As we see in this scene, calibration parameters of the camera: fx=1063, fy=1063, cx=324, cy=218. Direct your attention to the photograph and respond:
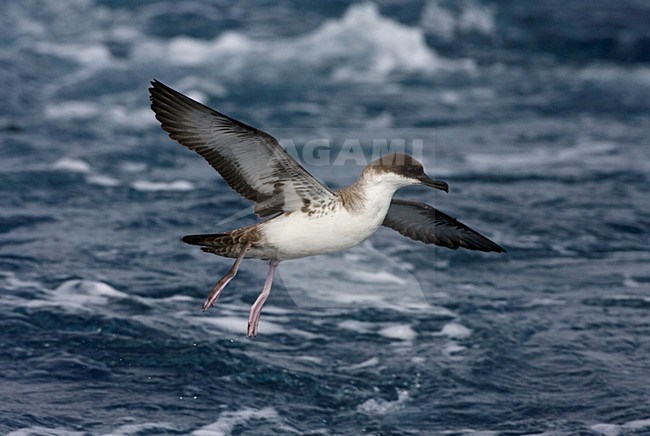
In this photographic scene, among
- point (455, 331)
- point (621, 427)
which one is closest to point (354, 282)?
point (455, 331)

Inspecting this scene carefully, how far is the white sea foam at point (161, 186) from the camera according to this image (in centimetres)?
1239

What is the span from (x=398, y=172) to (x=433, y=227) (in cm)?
166

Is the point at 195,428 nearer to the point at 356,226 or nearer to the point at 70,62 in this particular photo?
the point at 356,226

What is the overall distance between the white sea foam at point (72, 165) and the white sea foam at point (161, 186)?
70 centimetres

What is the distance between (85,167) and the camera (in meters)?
12.8

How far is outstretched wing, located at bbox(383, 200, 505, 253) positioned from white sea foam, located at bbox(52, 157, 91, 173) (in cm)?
552

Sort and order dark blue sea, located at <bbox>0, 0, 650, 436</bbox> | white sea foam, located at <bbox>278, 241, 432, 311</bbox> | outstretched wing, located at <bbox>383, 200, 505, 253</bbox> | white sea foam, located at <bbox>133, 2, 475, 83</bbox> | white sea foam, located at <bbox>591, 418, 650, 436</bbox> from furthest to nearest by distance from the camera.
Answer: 1. white sea foam, located at <bbox>133, 2, 475, 83</bbox>
2. white sea foam, located at <bbox>278, 241, 432, 311</bbox>
3. outstretched wing, located at <bbox>383, 200, 505, 253</bbox>
4. dark blue sea, located at <bbox>0, 0, 650, 436</bbox>
5. white sea foam, located at <bbox>591, 418, 650, 436</bbox>

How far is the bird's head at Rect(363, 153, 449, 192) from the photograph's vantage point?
6.70 meters

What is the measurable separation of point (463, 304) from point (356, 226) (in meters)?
3.22

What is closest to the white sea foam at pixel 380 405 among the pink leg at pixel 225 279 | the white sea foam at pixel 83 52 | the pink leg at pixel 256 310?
the pink leg at pixel 256 310

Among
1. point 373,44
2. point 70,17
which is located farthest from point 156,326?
point 70,17

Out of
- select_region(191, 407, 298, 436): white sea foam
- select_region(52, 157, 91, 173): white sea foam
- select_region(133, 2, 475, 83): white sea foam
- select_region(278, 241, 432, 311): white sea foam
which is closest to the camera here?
select_region(191, 407, 298, 436): white sea foam

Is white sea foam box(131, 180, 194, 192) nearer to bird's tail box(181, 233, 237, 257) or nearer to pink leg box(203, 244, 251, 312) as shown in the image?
bird's tail box(181, 233, 237, 257)

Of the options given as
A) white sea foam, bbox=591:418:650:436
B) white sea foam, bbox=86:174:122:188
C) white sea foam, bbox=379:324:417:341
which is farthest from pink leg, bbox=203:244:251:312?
white sea foam, bbox=86:174:122:188
